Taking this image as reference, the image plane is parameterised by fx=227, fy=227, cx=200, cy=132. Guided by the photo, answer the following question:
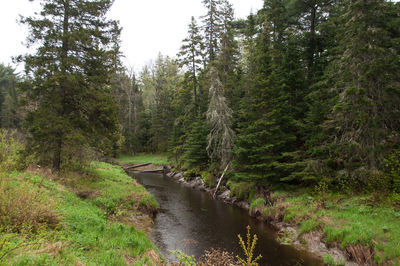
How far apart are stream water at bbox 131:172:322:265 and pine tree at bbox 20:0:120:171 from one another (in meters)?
6.56

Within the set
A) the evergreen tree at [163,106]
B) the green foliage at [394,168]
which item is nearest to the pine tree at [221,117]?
the green foliage at [394,168]

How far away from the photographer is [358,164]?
11727 millimetres

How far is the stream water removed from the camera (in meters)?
9.38

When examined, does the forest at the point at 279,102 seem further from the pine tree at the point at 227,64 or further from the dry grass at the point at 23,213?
the pine tree at the point at 227,64

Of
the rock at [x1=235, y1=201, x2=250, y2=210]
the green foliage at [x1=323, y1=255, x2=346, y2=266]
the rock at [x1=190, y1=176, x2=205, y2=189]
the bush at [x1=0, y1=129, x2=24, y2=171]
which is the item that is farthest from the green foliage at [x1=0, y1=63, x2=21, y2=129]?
the green foliage at [x1=323, y1=255, x2=346, y2=266]

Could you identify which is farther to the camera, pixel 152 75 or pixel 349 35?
pixel 152 75

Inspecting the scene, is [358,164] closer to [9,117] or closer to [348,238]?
[348,238]

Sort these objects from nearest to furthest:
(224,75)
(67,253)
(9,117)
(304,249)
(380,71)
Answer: (67,253), (304,249), (380,71), (224,75), (9,117)

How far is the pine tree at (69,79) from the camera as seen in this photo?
40.4 feet

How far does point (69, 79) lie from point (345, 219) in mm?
15041

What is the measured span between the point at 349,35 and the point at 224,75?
14.2m

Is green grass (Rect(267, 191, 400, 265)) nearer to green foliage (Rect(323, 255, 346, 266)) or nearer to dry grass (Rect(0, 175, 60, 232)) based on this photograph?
green foliage (Rect(323, 255, 346, 266))

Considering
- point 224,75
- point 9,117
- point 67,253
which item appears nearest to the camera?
point 67,253

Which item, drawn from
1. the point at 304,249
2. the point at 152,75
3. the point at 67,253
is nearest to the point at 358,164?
the point at 304,249
